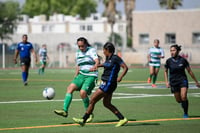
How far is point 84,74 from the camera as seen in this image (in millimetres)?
16000

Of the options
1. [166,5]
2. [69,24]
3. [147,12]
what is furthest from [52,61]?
[69,24]

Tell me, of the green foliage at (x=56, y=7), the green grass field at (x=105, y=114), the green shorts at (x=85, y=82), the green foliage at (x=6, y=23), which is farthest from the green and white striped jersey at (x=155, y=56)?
the green foliage at (x=56, y=7)

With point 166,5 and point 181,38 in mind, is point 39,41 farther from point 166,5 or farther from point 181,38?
point 181,38

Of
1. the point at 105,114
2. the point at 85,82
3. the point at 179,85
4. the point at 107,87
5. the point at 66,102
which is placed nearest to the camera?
the point at 107,87

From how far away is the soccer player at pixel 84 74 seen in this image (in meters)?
15.6

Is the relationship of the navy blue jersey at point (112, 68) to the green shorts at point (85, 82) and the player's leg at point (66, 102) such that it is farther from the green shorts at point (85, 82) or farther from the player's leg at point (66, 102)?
the player's leg at point (66, 102)

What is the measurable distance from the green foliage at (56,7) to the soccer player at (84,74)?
14859 centimetres

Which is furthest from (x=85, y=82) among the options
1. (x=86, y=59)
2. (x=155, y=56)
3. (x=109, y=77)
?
(x=155, y=56)

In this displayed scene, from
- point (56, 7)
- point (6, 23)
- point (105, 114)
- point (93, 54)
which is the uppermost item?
point (56, 7)

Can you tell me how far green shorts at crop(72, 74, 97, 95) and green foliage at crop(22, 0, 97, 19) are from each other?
5859 inches

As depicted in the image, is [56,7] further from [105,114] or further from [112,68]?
[112,68]

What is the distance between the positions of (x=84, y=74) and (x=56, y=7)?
15115 centimetres

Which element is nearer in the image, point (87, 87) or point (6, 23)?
point (87, 87)

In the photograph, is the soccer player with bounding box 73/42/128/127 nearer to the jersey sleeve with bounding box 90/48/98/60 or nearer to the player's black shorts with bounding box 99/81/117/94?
the player's black shorts with bounding box 99/81/117/94
